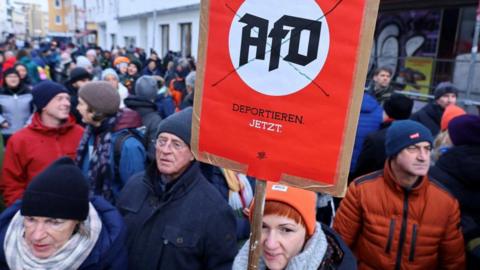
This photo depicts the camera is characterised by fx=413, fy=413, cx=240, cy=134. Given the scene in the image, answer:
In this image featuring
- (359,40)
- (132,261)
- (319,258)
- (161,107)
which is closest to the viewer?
(359,40)

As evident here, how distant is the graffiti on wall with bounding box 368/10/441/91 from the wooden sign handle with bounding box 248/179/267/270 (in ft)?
29.0

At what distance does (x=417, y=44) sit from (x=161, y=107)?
7.32 meters

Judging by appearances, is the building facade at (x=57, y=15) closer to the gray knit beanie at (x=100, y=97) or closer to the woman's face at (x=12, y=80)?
the woman's face at (x=12, y=80)

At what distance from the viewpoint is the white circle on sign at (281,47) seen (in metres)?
1.34

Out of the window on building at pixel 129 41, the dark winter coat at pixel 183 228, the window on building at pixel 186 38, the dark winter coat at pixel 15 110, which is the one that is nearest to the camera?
the dark winter coat at pixel 183 228

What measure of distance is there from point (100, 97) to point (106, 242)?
1397 mm

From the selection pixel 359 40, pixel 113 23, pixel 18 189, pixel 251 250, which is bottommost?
pixel 18 189

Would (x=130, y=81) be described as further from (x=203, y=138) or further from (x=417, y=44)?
(x=417, y=44)

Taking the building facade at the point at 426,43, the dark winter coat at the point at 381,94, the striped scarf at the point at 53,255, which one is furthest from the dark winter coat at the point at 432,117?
the striped scarf at the point at 53,255

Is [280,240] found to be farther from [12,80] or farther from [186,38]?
[186,38]

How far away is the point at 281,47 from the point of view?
138cm

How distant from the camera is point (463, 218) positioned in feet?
8.37

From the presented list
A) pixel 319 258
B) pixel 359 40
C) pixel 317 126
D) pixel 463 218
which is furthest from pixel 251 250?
pixel 463 218

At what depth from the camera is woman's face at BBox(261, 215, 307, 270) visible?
1.74 m
